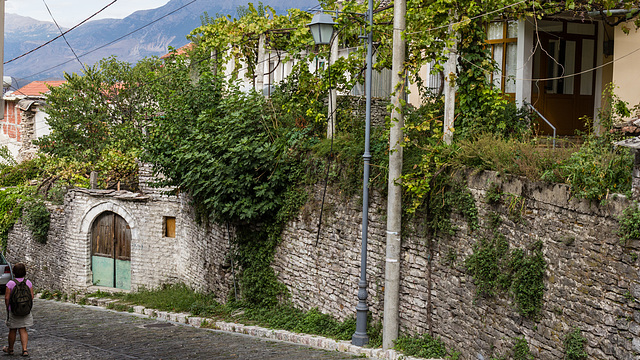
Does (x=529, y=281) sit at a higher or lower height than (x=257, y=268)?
higher

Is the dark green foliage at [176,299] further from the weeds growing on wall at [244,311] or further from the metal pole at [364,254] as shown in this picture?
the metal pole at [364,254]

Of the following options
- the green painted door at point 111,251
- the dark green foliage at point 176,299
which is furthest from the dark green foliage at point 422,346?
the green painted door at point 111,251

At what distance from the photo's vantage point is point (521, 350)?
711 centimetres

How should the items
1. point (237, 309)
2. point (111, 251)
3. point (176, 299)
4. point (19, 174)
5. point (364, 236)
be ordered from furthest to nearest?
point (19, 174)
point (111, 251)
point (176, 299)
point (237, 309)
point (364, 236)

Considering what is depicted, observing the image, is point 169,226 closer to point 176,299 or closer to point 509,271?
point 176,299

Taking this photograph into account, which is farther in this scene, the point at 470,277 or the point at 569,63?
the point at 569,63

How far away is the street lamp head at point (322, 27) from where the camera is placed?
32.9ft

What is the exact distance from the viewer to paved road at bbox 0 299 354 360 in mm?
9812

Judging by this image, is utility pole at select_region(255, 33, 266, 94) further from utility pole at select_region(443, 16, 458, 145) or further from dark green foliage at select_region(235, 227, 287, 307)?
utility pole at select_region(443, 16, 458, 145)

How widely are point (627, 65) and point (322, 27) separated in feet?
17.4

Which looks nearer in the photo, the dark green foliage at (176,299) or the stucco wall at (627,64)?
the stucco wall at (627,64)

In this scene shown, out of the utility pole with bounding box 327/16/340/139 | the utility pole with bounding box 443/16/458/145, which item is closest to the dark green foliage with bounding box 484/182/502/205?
the utility pole with bounding box 443/16/458/145

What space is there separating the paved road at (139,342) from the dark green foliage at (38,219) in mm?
6242

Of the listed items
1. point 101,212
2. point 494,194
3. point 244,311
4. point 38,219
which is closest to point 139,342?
point 244,311
